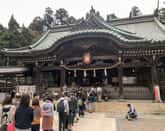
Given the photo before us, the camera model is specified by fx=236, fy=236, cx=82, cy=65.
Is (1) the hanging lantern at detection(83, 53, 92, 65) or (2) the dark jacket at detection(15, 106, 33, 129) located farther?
(1) the hanging lantern at detection(83, 53, 92, 65)

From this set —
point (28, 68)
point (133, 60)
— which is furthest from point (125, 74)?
point (28, 68)

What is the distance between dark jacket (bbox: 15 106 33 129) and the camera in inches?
200

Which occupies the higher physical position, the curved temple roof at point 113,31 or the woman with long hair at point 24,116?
the curved temple roof at point 113,31

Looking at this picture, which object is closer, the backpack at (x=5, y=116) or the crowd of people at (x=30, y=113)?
the crowd of people at (x=30, y=113)

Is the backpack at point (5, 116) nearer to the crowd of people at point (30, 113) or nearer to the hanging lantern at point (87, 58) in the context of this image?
the crowd of people at point (30, 113)

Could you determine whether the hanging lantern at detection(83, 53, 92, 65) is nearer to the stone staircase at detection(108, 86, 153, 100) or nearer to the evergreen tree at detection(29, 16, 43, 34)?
the stone staircase at detection(108, 86, 153, 100)

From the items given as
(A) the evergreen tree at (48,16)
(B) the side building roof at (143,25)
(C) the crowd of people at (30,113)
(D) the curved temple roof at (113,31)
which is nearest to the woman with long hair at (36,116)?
(C) the crowd of people at (30,113)

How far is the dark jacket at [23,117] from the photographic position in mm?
5070

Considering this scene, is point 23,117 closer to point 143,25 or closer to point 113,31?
point 113,31

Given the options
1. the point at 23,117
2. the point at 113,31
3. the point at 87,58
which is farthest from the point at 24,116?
the point at 113,31

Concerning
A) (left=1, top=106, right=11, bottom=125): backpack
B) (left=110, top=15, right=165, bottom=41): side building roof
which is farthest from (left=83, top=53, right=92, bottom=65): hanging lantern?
(left=1, top=106, right=11, bottom=125): backpack

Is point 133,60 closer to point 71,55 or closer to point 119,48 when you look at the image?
point 119,48

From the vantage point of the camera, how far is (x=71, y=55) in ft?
66.1

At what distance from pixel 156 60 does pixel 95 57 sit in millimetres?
4783
